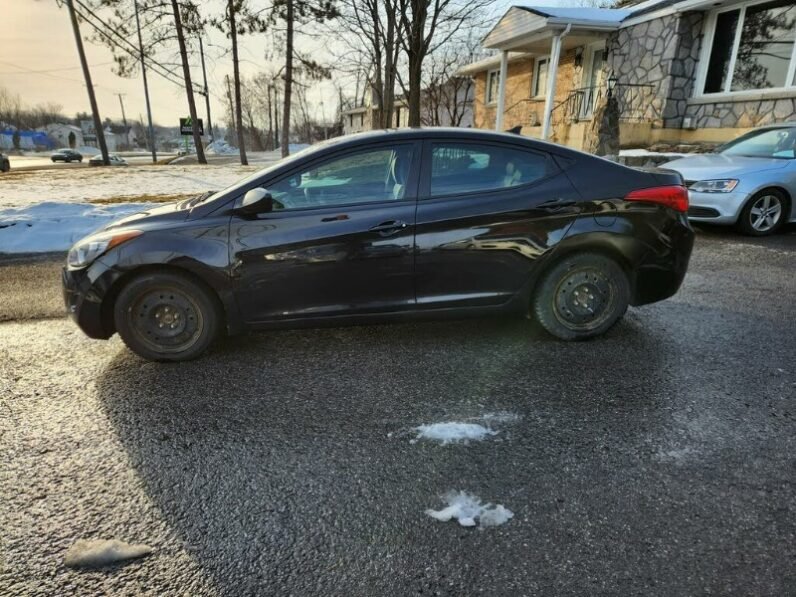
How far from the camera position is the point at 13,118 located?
111 metres

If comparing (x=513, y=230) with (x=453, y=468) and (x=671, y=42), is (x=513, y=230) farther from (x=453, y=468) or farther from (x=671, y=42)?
(x=671, y=42)

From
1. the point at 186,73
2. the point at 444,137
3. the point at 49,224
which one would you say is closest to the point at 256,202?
Result: the point at 444,137

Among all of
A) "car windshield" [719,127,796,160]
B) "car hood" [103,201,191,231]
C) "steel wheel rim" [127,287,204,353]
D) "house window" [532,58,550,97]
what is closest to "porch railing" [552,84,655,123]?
"house window" [532,58,550,97]

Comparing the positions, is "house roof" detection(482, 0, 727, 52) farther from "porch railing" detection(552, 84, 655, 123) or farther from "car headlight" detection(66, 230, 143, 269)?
"car headlight" detection(66, 230, 143, 269)

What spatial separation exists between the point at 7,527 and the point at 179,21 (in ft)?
86.9

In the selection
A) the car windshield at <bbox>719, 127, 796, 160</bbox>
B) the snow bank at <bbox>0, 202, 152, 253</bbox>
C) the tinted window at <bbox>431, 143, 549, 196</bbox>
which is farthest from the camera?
the car windshield at <bbox>719, 127, 796, 160</bbox>

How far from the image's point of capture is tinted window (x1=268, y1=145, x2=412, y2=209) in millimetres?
3574

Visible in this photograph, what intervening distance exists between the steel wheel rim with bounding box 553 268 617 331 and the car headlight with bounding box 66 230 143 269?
3.04 m

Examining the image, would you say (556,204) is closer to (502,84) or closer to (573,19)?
(573,19)

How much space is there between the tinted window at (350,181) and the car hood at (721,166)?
5.96m

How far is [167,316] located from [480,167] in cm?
247

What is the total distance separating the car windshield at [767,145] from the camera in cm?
766

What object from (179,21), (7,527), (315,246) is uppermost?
(179,21)

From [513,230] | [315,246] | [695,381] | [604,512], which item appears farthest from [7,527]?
[695,381]
